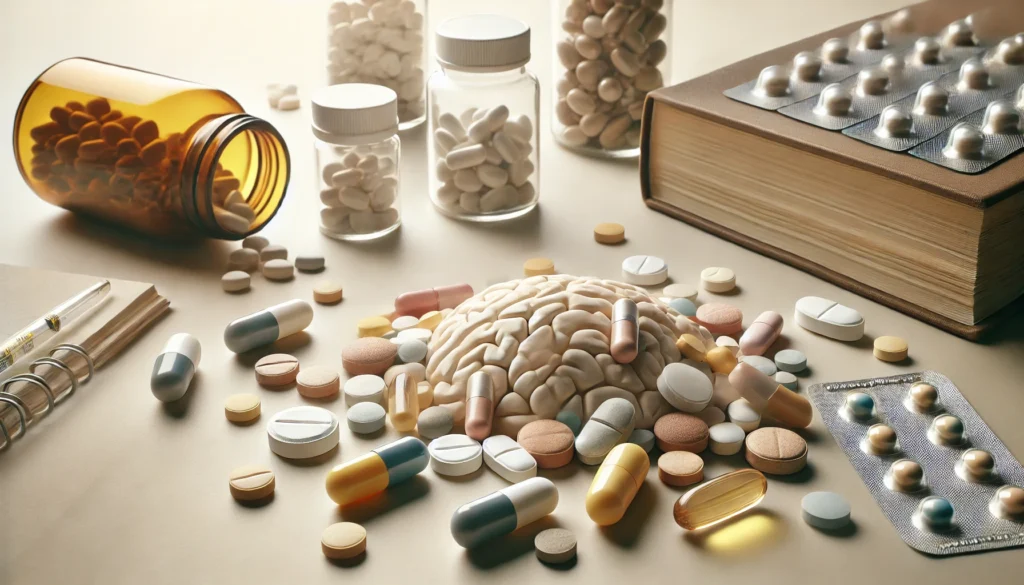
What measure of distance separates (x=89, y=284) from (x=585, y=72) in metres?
0.84

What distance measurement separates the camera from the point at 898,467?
3.62 ft

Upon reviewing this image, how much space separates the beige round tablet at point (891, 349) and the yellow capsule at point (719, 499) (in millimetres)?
337

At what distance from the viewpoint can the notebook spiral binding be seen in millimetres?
1191

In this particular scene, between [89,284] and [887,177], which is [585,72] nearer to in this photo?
[887,177]

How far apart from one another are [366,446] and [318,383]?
120 mm

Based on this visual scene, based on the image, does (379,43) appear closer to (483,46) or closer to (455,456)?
(483,46)

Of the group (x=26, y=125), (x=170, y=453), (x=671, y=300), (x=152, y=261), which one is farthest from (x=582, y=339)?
(x=26, y=125)

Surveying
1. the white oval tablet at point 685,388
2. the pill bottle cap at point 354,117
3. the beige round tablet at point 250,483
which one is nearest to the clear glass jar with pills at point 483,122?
the pill bottle cap at point 354,117

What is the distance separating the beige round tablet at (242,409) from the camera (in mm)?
1232

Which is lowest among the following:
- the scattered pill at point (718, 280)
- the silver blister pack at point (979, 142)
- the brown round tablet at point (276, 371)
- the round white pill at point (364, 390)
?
the scattered pill at point (718, 280)

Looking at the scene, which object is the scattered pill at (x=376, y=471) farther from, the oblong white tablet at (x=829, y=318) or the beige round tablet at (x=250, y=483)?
the oblong white tablet at (x=829, y=318)

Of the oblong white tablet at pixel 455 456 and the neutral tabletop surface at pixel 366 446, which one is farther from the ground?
the oblong white tablet at pixel 455 456

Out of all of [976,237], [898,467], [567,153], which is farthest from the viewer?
[567,153]

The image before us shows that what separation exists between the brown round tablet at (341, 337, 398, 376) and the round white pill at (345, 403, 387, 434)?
88mm
